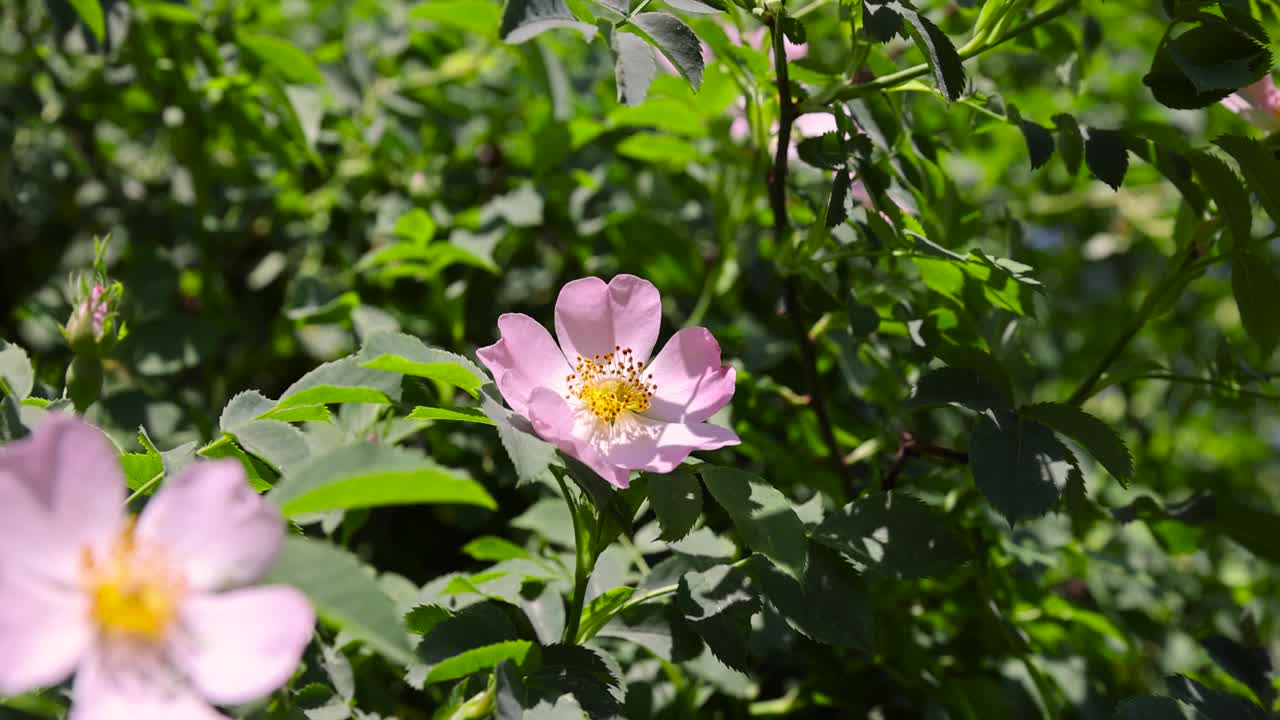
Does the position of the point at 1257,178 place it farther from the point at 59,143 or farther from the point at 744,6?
the point at 59,143

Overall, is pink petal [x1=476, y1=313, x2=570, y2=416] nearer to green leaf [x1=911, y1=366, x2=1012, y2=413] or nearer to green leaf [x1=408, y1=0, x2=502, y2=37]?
green leaf [x1=911, y1=366, x2=1012, y2=413]

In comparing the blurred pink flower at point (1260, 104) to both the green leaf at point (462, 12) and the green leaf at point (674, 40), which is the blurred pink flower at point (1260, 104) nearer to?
the green leaf at point (674, 40)

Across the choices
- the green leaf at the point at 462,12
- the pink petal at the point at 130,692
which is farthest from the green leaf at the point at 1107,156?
the pink petal at the point at 130,692

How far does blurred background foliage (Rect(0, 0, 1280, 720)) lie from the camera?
120 cm

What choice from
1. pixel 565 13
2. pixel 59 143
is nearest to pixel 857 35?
pixel 565 13

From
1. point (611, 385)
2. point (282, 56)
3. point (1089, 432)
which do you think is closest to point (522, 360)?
point (611, 385)

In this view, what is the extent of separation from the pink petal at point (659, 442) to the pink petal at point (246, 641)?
330mm

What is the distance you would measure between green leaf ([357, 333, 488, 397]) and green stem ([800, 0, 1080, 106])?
495 millimetres

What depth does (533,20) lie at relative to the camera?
0.89 m

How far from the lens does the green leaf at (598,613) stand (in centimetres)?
92

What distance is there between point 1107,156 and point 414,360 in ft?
2.54

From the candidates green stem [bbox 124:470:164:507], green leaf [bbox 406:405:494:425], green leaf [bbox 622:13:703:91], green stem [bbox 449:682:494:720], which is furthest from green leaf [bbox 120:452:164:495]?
green leaf [bbox 622:13:703:91]

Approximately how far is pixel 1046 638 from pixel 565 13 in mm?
1145

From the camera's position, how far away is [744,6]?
Answer: 95 cm
